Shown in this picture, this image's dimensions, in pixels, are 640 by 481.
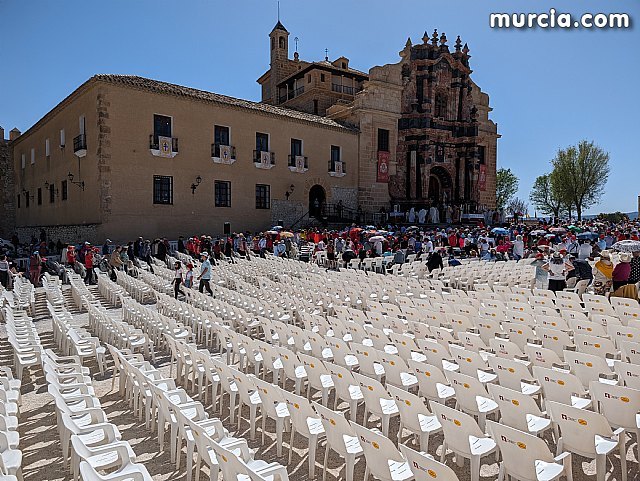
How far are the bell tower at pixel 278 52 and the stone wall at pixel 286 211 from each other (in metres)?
17.0

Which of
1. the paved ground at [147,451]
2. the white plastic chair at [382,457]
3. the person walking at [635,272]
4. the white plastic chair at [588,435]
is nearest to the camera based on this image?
the white plastic chair at [382,457]

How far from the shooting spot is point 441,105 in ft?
129

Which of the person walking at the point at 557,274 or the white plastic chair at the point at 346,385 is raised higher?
the person walking at the point at 557,274

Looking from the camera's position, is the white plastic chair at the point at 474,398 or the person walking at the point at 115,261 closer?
the white plastic chair at the point at 474,398

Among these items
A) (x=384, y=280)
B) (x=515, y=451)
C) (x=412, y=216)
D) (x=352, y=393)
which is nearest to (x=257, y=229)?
(x=412, y=216)

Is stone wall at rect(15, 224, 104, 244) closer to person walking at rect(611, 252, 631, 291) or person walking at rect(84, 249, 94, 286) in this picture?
person walking at rect(84, 249, 94, 286)

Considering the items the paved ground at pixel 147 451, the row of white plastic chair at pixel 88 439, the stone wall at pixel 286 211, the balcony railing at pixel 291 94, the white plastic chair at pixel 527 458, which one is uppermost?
the balcony railing at pixel 291 94

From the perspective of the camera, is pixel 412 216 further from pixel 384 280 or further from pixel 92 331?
pixel 92 331

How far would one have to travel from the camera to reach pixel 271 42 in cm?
4259

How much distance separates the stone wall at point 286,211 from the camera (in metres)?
29.2

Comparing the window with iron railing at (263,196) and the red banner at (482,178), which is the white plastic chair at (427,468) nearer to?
the window with iron railing at (263,196)

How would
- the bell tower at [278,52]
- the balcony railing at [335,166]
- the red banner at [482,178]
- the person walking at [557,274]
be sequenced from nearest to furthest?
the person walking at [557,274]
the balcony railing at [335,166]
the red banner at [482,178]
the bell tower at [278,52]

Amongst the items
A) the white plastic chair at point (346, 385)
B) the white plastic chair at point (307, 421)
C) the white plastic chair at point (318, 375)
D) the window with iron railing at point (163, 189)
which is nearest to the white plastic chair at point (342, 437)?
the white plastic chair at point (307, 421)

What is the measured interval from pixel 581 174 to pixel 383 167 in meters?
26.7
